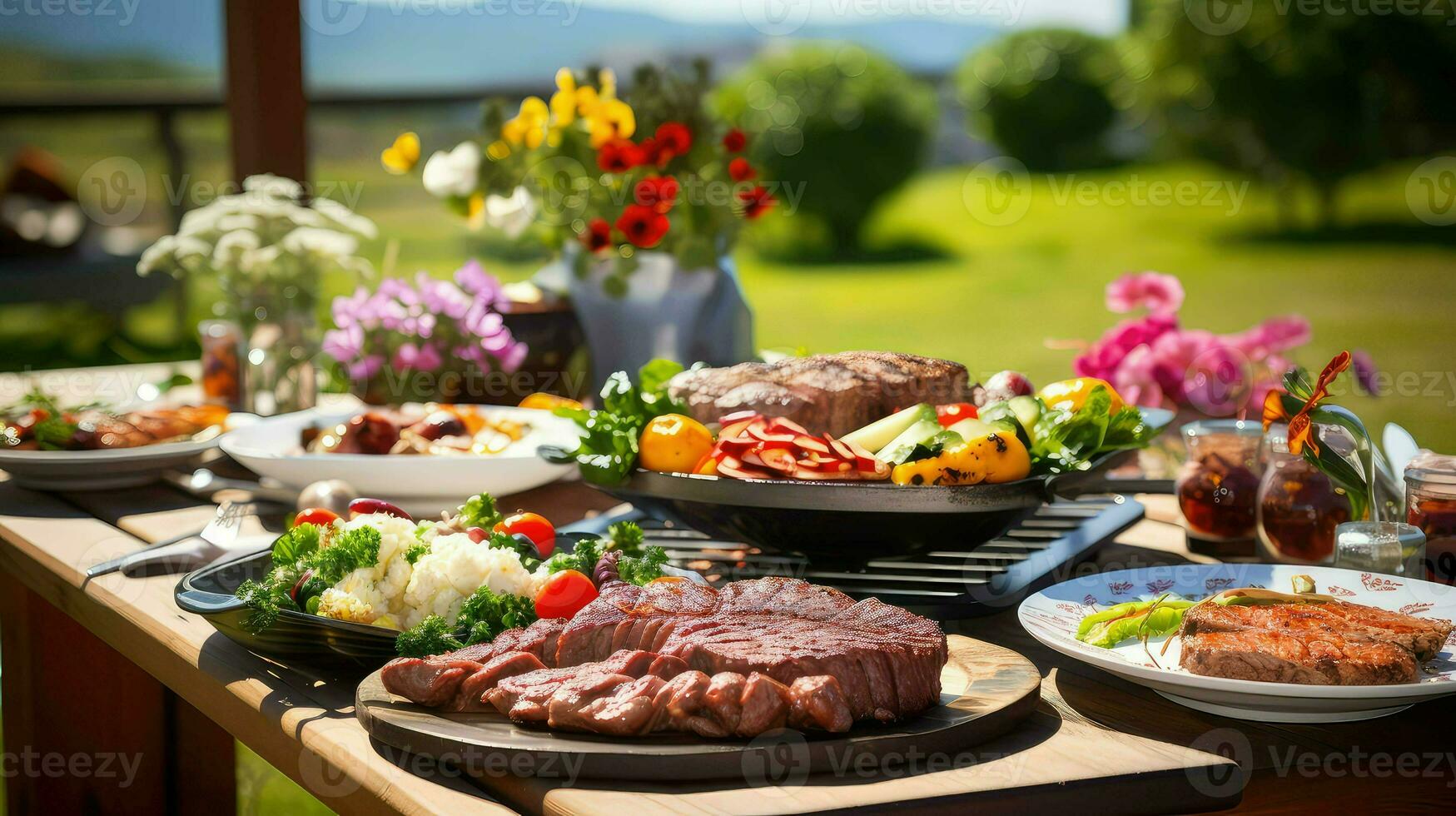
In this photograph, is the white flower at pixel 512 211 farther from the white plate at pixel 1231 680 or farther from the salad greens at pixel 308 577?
the white plate at pixel 1231 680

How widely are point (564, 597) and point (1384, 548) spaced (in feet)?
2.98

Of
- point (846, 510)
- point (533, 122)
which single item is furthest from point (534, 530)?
point (533, 122)

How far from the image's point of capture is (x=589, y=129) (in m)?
2.96

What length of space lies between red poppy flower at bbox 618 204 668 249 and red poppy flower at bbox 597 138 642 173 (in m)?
0.10

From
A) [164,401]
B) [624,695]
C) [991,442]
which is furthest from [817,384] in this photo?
[164,401]

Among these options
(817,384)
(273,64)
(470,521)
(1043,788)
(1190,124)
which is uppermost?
(1190,124)

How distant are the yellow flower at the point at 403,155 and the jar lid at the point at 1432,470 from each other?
84.6 inches

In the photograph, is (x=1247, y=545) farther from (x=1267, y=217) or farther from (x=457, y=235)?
(x=1267, y=217)

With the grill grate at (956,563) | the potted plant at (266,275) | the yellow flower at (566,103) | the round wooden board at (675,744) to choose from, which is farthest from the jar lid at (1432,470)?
the potted plant at (266,275)

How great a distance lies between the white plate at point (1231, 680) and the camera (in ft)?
3.92

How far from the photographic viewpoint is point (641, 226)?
9.31ft

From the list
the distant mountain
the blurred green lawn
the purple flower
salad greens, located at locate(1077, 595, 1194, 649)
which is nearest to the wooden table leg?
the purple flower

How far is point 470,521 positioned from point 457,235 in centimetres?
1120

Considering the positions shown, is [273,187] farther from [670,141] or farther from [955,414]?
[955,414]
